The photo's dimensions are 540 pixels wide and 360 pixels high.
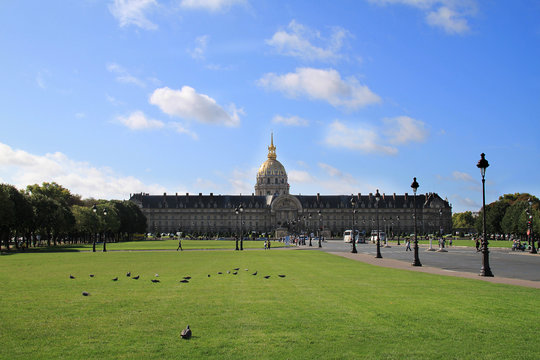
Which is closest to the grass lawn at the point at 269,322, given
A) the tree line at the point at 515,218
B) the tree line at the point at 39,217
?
the tree line at the point at 39,217

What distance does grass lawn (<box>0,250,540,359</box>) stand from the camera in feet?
27.6

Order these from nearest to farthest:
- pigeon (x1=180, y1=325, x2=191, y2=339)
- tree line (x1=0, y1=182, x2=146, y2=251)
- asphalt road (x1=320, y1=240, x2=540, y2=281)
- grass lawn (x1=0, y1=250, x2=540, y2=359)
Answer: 1. grass lawn (x1=0, y1=250, x2=540, y2=359)
2. pigeon (x1=180, y1=325, x2=191, y2=339)
3. asphalt road (x1=320, y1=240, x2=540, y2=281)
4. tree line (x1=0, y1=182, x2=146, y2=251)

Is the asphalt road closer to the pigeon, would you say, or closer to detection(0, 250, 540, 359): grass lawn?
detection(0, 250, 540, 359): grass lawn

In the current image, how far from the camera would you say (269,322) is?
1045 centimetres

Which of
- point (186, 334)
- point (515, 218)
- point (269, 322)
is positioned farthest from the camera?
point (515, 218)

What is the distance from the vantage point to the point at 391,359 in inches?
314

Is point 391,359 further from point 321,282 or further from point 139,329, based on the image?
point 321,282

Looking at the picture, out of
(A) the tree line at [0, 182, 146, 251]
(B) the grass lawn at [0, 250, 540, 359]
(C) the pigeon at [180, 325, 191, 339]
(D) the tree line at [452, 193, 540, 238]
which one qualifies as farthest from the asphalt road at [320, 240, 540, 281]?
(D) the tree line at [452, 193, 540, 238]

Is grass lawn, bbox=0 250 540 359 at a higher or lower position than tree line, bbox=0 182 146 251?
lower

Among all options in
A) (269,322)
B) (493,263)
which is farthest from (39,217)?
(269,322)

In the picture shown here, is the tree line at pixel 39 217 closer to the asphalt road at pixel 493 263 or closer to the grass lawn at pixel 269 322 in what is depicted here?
the asphalt road at pixel 493 263

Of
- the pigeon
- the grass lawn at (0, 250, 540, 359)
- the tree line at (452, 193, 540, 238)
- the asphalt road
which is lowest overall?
the asphalt road

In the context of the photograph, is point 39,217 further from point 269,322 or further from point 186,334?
point 186,334

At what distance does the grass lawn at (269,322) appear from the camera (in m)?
8.40
